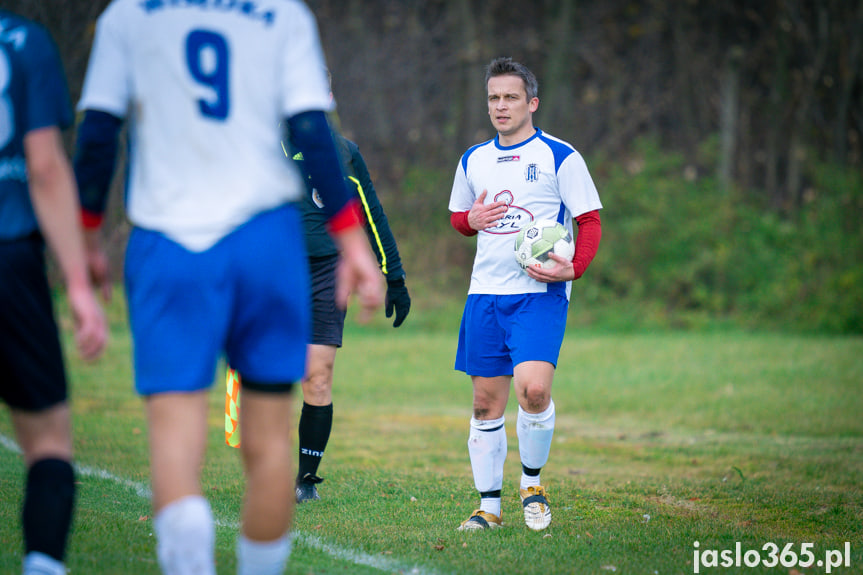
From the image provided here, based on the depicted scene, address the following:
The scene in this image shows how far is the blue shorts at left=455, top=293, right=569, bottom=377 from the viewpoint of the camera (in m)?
4.77

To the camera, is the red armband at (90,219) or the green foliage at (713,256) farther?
the green foliage at (713,256)

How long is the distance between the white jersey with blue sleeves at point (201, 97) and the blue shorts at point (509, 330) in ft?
7.80

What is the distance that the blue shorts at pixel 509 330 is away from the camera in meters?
→ 4.77

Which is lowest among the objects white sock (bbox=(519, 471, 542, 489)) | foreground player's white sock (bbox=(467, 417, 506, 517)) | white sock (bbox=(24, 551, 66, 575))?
white sock (bbox=(519, 471, 542, 489))

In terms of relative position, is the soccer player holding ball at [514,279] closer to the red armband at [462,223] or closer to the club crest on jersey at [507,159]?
the club crest on jersey at [507,159]

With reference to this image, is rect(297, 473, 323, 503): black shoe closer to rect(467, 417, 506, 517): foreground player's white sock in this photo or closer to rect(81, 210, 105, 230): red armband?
rect(467, 417, 506, 517): foreground player's white sock

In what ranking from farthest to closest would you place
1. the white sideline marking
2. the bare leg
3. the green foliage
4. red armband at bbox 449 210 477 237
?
the green foliage, red armband at bbox 449 210 477 237, the white sideline marking, the bare leg

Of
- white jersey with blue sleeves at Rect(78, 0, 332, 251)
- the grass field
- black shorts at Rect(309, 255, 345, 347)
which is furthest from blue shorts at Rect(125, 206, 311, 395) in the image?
black shorts at Rect(309, 255, 345, 347)

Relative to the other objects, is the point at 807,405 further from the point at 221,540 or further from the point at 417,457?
the point at 221,540

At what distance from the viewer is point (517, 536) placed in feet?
15.1

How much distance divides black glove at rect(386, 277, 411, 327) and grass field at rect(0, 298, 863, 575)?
3.55 feet

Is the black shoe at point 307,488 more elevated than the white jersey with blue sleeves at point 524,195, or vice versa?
the white jersey with blue sleeves at point 524,195

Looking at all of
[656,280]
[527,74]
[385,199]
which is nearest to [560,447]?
[527,74]

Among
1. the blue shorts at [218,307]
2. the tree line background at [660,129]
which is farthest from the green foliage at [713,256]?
the blue shorts at [218,307]
